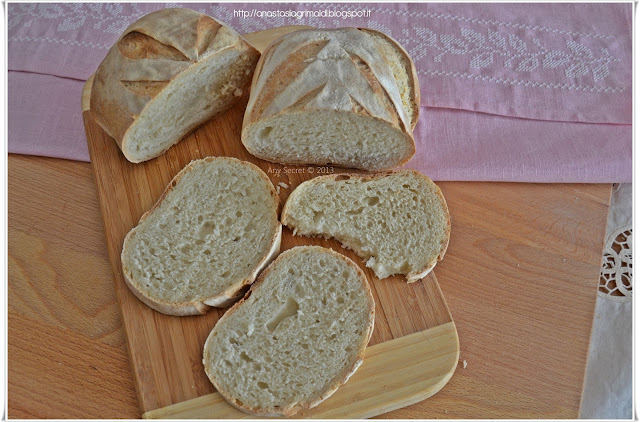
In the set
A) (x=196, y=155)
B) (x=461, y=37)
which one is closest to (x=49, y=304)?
(x=196, y=155)

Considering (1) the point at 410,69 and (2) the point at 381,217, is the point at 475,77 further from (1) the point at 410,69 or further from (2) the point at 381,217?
A: (2) the point at 381,217

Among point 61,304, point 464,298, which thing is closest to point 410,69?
point 464,298

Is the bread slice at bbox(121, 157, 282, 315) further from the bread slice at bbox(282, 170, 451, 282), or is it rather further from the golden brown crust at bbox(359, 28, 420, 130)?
the golden brown crust at bbox(359, 28, 420, 130)

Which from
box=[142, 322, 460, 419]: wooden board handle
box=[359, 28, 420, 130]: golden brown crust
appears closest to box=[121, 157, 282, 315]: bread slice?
box=[142, 322, 460, 419]: wooden board handle

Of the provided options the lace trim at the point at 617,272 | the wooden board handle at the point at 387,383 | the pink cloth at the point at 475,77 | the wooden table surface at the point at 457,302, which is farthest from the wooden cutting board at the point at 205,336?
the lace trim at the point at 617,272

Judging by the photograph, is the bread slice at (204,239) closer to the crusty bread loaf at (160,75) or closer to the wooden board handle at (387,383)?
the crusty bread loaf at (160,75)

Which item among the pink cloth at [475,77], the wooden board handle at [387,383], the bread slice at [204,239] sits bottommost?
the wooden board handle at [387,383]
